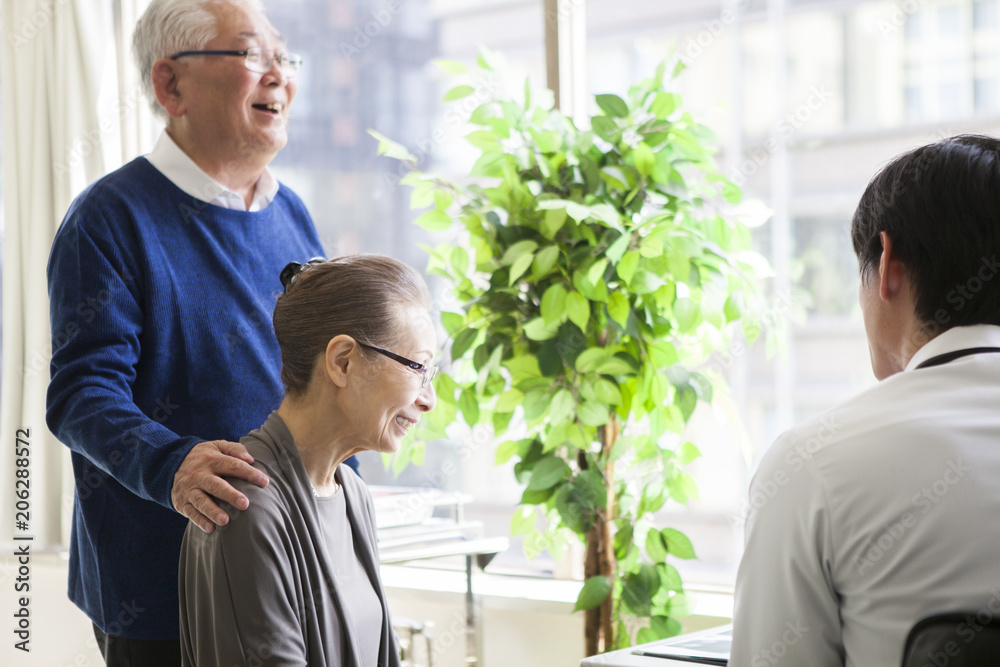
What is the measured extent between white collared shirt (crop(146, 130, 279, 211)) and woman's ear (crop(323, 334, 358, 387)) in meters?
0.42

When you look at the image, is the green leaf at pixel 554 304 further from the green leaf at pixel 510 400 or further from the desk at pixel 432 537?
the desk at pixel 432 537

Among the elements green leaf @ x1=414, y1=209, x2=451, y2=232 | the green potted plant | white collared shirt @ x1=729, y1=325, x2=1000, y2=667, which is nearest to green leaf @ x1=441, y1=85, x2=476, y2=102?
the green potted plant

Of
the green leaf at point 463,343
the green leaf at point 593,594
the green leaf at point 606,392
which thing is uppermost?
the green leaf at point 463,343

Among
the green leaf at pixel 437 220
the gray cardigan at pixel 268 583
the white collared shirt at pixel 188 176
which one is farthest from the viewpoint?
the green leaf at pixel 437 220

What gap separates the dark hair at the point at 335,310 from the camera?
139cm

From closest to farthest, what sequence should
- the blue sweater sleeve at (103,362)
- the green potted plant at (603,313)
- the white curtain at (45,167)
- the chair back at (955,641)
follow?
the chair back at (955,641) → the blue sweater sleeve at (103,362) → the green potted plant at (603,313) → the white curtain at (45,167)

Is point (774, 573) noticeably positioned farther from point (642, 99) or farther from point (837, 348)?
point (837, 348)

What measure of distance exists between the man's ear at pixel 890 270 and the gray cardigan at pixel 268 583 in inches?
31.9

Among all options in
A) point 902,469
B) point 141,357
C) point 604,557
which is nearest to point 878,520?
point 902,469

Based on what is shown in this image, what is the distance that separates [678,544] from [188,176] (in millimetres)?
1245

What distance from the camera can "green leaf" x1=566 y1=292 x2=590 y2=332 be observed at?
1.93 meters

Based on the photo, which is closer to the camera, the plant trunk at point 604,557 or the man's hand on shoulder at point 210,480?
the man's hand on shoulder at point 210,480

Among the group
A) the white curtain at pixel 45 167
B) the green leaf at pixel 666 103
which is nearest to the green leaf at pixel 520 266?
the green leaf at pixel 666 103

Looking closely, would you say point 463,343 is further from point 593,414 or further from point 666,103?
point 666,103
